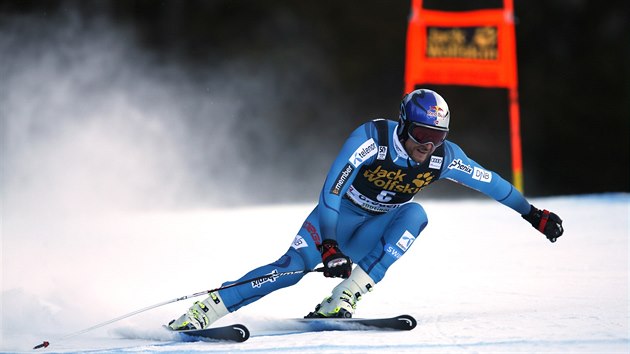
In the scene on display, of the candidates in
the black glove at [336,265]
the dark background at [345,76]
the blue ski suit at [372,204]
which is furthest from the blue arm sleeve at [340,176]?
the dark background at [345,76]

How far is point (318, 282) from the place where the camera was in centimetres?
502

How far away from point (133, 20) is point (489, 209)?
5240 mm

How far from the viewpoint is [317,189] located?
10.8 metres

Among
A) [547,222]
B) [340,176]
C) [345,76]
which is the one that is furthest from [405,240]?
[345,76]

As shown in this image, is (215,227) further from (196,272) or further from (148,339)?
(148,339)

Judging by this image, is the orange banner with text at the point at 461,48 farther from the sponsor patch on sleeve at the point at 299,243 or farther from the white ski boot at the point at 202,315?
the white ski boot at the point at 202,315

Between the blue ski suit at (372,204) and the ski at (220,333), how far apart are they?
0.21 m

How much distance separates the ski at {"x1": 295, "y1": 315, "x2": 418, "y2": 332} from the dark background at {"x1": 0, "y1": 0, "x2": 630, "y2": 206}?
6.92 m

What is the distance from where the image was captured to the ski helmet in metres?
3.43

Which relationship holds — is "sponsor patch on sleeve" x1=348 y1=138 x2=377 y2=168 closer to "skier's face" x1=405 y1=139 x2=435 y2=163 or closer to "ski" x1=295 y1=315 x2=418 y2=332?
"skier's face" x1=405 y1=139 x2=435 y2=163

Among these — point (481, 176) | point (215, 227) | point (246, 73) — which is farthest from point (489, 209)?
point (481, 176)

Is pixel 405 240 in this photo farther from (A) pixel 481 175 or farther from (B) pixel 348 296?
(A) pixel 481 175

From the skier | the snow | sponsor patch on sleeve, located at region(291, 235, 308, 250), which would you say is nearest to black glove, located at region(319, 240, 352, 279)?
the skier

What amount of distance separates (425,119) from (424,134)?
2.8 inches
